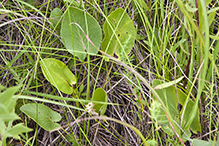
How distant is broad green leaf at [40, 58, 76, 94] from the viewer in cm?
70

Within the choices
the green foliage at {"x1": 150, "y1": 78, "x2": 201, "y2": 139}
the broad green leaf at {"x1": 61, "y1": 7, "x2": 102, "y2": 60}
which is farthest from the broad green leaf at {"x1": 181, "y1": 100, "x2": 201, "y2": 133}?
the broad green leaf at {"x1": 61, "y1": 7, "x2": 102, "y2": 60}

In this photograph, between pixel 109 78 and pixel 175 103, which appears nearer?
pixel 175 103

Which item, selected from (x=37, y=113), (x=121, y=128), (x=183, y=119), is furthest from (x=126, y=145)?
(x=37, y=113)

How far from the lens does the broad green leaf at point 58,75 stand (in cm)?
70

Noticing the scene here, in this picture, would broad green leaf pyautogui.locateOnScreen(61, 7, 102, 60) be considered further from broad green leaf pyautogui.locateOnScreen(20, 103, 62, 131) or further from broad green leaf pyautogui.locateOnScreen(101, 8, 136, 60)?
broad green leaf pyautogui.locateOnScreen(20, 103, 62, 131)

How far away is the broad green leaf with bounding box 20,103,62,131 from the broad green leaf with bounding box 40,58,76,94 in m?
0.10

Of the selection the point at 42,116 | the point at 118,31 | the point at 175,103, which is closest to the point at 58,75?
the point at 42,116

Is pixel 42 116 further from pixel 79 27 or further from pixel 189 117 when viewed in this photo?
pixel 189 117

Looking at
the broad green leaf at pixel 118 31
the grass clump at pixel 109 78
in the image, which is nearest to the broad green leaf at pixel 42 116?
the grass clump at pixel 109 78

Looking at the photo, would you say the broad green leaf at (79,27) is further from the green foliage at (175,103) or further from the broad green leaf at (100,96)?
the green foliage at (175,103)

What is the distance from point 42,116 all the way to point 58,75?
166 mm

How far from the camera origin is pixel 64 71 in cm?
74

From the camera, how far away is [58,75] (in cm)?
72

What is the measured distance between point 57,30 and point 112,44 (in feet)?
0.89
